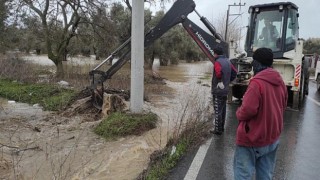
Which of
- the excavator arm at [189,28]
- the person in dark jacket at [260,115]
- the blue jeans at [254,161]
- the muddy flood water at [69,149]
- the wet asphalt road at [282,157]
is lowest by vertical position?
the muddy flood water at [69,149]

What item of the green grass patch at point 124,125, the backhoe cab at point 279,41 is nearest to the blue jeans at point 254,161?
the green grass patch at point 124,125

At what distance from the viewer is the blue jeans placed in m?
4.02

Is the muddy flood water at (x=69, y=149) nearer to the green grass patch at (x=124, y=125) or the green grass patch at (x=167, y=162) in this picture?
the green grass patch at (x=124, y=125)

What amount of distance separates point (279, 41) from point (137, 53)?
5851 millimetres

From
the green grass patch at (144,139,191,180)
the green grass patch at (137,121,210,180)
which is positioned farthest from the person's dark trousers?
the green grass patch at (144,139,191,180)

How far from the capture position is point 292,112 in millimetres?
11742

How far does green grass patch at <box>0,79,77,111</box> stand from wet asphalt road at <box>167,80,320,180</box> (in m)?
5.76

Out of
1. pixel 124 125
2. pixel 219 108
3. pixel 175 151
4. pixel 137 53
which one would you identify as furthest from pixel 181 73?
pixel 175 151

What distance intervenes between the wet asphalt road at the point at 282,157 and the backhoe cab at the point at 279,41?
2372mm

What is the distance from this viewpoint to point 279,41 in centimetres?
1251

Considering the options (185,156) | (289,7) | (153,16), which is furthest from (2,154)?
(153,16)

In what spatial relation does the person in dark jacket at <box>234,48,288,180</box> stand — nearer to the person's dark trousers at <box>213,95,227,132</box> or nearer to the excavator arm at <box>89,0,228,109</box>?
the person's dark trousers at <box>213,95,227,132</box>

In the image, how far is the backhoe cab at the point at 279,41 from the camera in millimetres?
11898

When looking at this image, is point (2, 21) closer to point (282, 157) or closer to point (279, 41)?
point (279, 41)
